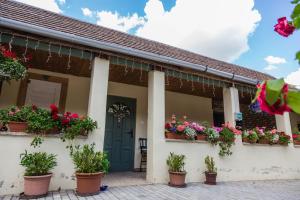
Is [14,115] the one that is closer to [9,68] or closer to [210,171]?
[9,68]

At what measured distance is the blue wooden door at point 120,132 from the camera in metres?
5.77

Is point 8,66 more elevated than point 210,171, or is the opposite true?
point 8,66

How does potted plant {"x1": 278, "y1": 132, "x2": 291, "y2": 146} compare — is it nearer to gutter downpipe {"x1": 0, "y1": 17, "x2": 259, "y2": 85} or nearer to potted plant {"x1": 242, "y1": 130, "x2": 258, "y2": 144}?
potted plant {"x1": 242, "y1": 130, "x2": 258, "y2": 144}

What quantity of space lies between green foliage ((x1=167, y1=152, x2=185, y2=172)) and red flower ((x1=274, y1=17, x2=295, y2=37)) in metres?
3.73

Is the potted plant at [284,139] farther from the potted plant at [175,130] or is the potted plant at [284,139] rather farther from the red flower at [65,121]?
the red flower at [65,121]

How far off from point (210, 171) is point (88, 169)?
276cm

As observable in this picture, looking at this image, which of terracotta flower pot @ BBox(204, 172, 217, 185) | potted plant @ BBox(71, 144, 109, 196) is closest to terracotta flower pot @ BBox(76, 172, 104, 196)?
potted plant @ BBox(71, 144, 109, 196)

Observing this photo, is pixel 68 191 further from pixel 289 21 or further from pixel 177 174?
pixel 289 21

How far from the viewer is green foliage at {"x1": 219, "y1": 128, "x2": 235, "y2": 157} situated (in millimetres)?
5062

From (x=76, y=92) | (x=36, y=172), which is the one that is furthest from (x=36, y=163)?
(x=76, y=92)

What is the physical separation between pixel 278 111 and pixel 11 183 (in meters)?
3.84

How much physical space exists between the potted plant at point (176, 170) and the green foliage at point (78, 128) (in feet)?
5.79

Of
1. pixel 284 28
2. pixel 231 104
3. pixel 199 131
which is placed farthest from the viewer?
pixel 231 104

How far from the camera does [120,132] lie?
602 centimetres
